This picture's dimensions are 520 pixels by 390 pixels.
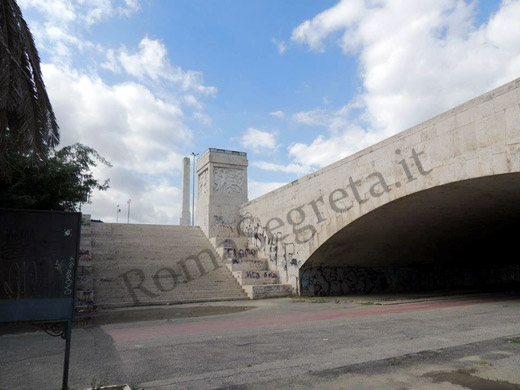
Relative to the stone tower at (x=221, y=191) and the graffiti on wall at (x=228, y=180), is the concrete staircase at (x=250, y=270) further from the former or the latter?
the graffiti on wall at (x=228, y=180)

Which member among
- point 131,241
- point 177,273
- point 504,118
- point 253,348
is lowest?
point 253,348

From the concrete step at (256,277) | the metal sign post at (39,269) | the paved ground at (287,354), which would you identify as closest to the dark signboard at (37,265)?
the metal sign post at (39,269)

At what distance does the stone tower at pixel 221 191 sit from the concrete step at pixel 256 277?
415cm

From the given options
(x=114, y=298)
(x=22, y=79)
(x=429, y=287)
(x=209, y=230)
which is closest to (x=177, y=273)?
(x=114, y=298)

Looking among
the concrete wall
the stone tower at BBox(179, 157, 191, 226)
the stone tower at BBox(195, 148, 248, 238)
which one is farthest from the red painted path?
the stone tower at BBox(179, 157, 191, 226)

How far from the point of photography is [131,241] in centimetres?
1723

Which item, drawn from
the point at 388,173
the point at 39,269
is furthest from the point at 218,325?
the point at 388,173

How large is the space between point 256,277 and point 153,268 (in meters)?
3.98

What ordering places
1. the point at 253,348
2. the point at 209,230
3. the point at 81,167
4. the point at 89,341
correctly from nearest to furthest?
the point at 253,348, the point at 89,341, the point at 81,167, the point at 209,230

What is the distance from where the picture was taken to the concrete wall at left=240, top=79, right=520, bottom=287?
8.47 metres

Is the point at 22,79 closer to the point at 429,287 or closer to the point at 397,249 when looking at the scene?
the point at 397,249

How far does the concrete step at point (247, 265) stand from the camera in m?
16.2

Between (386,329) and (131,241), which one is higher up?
(131,241)

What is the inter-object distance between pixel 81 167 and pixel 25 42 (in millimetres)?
6314
